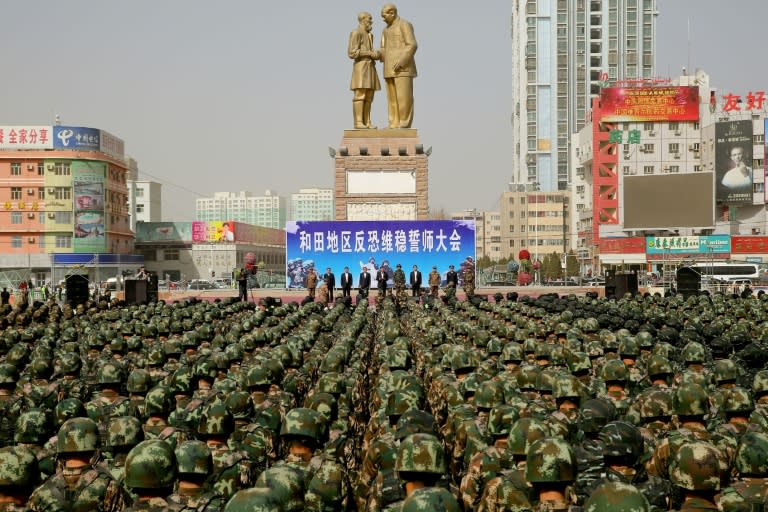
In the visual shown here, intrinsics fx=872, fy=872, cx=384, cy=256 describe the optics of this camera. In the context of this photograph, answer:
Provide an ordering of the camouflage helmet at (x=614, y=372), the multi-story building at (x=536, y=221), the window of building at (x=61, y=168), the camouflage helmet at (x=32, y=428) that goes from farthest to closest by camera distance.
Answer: the multi-story building at (x=536, y=221) < the window of building at (x=61, y=168) < the camouflage helmet at (x=614, y=372) < the camouflage helmet at (x=32, y=428)

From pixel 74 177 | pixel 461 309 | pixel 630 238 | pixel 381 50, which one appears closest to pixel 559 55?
pixel 630 238

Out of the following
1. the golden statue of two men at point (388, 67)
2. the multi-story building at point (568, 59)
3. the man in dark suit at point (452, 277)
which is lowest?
the man in dark suit at point (452, 277)

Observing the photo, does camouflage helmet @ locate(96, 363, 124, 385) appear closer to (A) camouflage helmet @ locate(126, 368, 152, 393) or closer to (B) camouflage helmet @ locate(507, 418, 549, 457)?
(A) camouflage helmet @ locate(126, 368, 152, 393)

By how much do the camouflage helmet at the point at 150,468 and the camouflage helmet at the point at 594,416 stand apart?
2.84 metres

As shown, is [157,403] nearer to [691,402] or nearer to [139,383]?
[139,383]

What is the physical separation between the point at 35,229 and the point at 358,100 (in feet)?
102

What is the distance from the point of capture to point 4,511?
16.1 feet

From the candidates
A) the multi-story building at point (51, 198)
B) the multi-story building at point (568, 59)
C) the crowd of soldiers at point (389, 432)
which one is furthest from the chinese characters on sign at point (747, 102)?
the crowd of soldiers at point (389, 432)

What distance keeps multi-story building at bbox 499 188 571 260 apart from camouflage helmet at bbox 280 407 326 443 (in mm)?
85300

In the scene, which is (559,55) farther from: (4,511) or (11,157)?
(4,511)

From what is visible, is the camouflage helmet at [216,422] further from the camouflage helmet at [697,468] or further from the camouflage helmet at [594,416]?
the camouflage helmet at [697,468]

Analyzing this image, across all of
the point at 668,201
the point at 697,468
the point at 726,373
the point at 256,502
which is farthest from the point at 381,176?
the point at 256,502

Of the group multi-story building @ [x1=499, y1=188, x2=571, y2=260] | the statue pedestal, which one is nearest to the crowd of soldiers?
the statue pedestal

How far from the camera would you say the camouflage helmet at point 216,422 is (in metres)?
5.89
